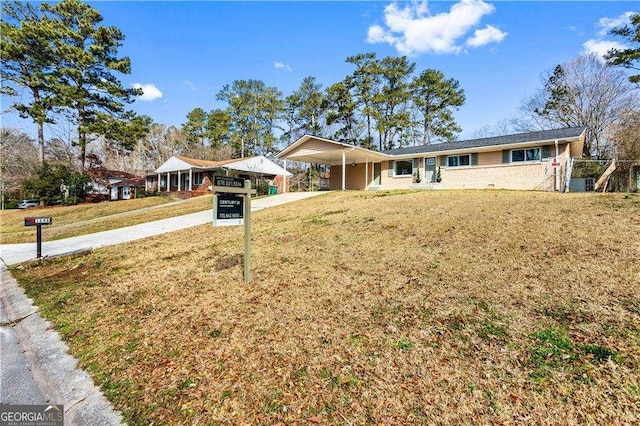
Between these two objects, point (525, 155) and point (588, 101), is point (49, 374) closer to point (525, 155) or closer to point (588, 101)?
point (525, 155)

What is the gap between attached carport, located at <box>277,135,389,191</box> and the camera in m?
17.7

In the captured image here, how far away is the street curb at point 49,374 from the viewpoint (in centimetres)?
229

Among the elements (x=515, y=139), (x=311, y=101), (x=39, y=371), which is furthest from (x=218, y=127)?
(x=39, y=371)

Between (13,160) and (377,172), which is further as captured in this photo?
(13,160)

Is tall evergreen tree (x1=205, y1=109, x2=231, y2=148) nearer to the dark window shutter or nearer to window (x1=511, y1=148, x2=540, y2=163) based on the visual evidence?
window (x1=511, y1=148, x2=540, y2=163)

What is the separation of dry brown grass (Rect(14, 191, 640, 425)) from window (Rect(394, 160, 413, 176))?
13180 mm

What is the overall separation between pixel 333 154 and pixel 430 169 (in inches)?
240

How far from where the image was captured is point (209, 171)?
2841 cm

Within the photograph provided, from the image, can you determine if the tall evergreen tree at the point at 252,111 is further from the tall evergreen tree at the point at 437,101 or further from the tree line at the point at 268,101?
the tall evergreen tree at the point at 437,101

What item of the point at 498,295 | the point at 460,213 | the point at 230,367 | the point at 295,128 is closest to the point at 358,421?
the point at 230,367

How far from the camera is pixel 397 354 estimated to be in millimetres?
2719

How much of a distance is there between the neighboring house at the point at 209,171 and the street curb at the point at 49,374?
2309 cm

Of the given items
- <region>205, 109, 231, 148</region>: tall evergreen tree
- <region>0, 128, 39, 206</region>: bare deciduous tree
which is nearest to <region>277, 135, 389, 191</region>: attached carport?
<region>205, 109, 231, 148</region>: tall evergreen tree

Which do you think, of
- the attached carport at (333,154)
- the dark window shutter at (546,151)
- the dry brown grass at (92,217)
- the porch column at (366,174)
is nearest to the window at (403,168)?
Result: the attached carport at (333,154)
